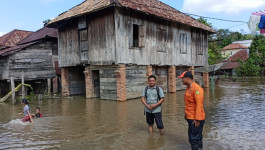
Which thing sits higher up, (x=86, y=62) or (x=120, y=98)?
(x=86, y=62)

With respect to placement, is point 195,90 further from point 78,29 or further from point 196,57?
point 196,57

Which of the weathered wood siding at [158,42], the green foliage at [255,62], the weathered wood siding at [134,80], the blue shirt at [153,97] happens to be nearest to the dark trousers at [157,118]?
the blue shirt at [153,97]

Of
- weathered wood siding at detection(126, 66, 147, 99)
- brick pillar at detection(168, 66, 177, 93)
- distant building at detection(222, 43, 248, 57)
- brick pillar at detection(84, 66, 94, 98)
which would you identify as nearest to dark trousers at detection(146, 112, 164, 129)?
weathered wood siding at detection(126, 66, 147, 99)

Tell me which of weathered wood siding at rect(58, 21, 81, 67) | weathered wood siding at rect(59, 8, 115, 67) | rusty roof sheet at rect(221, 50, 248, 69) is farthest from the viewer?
rusty roof sheet at rect(221, 50, 248, 69)

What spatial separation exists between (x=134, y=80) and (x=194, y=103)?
9.84 m

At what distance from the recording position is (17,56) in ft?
55.3

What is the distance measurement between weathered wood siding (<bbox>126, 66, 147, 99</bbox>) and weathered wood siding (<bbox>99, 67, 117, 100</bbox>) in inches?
32.1

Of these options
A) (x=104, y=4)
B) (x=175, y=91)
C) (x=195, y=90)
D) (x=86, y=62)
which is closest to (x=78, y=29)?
(x=86, y=62)

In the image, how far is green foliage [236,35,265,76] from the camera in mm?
37906

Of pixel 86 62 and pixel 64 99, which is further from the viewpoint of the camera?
pixel 64 99

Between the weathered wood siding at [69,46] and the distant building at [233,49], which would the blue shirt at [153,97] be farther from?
the distant building at [233,49]

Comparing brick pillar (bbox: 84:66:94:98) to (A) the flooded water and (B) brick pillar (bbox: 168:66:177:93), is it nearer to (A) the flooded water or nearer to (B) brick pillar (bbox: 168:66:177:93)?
(A) the flooded water

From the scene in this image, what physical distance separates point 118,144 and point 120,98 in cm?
768

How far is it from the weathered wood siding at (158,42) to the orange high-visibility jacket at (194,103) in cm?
880
